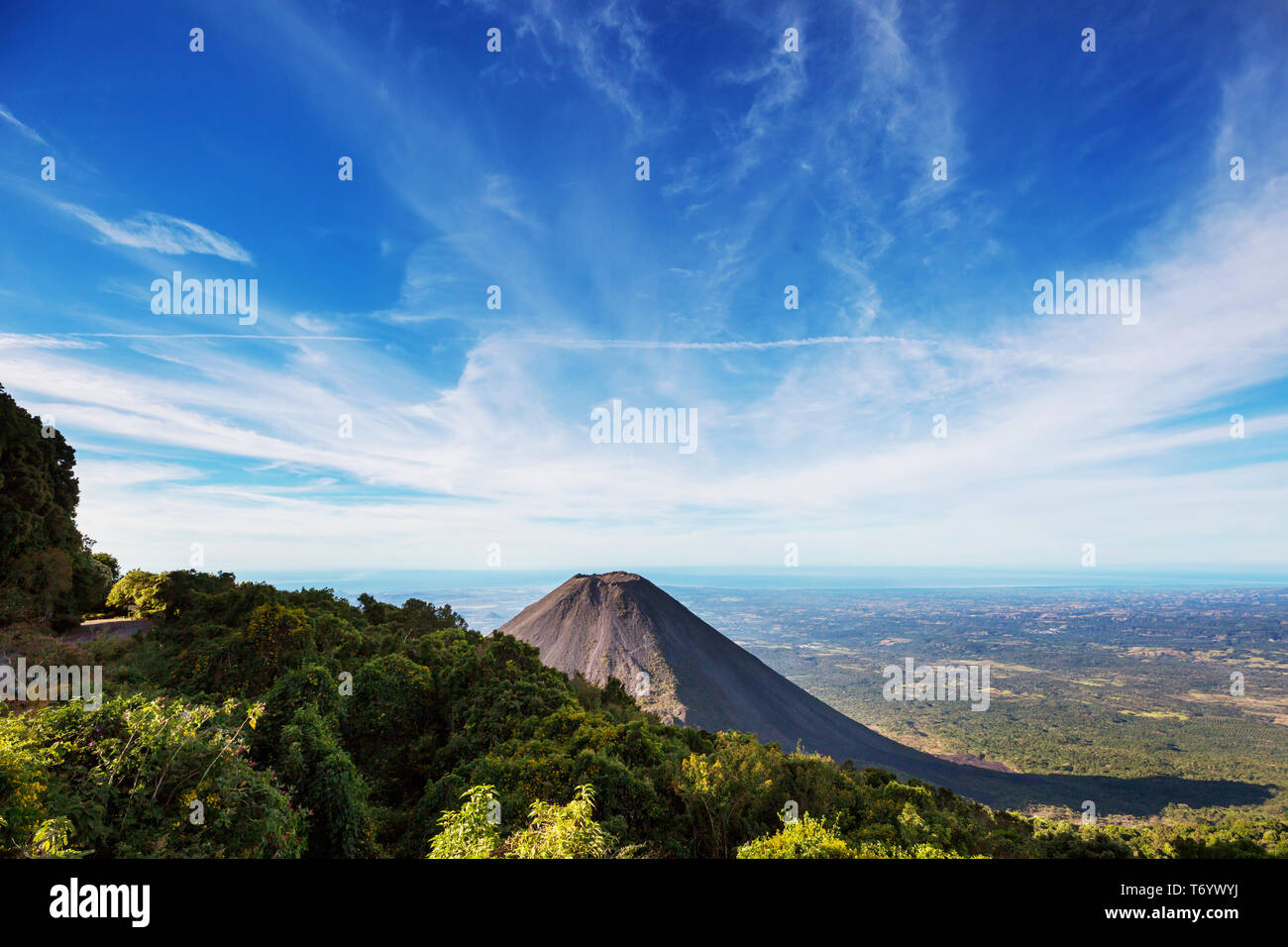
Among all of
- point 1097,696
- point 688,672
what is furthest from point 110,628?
point 1097,696

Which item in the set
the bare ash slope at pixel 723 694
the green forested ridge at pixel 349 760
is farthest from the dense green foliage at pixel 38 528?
the bare ash slope at pixel 723 694

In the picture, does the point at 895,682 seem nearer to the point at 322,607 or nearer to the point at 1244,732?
the point at 1244,732

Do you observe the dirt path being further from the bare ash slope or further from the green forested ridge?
the bare ash slope

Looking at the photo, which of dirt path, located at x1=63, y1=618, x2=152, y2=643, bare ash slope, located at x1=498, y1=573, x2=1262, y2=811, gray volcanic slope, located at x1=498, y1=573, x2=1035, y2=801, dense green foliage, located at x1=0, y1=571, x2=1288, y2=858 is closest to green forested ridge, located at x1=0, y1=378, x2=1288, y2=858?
dense green foliage, located at x1=0, y1=571, x2=1288, y2=858

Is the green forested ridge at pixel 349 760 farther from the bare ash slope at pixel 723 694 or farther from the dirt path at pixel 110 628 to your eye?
the bare ash slope at pixel 723 694

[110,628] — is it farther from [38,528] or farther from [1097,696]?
[1097,696]
